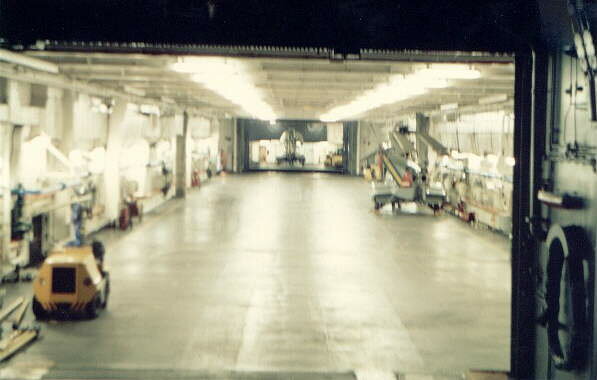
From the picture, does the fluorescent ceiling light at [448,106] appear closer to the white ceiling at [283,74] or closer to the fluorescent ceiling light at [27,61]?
the white ceiling at [283,74]

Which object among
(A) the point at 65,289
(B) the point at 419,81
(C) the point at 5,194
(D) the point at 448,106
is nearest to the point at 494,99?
(D) the point at 448,106

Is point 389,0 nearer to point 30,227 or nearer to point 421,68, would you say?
point 421,68

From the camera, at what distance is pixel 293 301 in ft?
38.7

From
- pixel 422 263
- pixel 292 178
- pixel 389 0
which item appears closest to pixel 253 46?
pixel 389 0

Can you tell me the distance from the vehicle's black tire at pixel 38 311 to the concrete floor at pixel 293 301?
1.30 feet

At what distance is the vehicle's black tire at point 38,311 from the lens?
33.9 feet

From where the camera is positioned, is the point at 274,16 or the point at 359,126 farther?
the point at 359,126

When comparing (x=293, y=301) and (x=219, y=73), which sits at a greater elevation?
(x=219, y=73)

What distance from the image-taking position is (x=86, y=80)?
647 inches

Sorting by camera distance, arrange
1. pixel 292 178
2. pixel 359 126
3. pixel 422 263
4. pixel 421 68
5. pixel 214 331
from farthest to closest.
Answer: pixel 359 126 < pixel 292 178 < pixel 422 263 < pixel 421 68 < pixel 214 331

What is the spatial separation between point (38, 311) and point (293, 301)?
13.0 ft

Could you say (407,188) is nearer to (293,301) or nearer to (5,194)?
(293,301)

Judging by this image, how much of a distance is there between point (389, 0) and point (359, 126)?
41.8 m

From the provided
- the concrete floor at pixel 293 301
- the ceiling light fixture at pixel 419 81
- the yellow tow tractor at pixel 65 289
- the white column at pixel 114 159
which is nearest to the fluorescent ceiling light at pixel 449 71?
the ceiling light fixture at pixel 419 81
